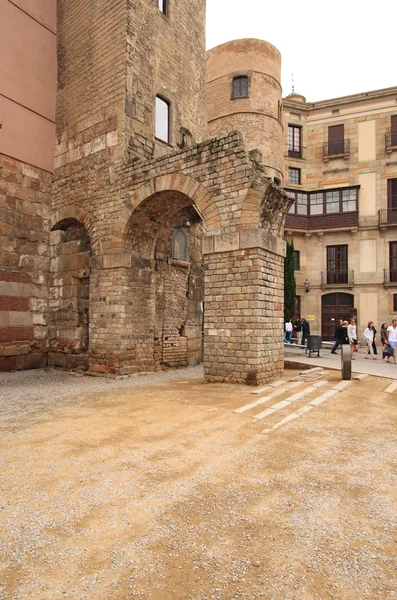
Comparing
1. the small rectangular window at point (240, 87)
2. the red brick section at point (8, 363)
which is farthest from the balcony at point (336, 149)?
the red brick section at point (8, 363)


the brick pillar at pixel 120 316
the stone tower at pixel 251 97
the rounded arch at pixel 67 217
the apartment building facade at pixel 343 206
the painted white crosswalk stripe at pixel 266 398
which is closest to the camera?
the painted white crosswalk stripe at pixel 266 398

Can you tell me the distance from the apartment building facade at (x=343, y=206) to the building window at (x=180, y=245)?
12.6 meters

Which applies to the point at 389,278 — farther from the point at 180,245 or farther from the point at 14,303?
the point at 14,303

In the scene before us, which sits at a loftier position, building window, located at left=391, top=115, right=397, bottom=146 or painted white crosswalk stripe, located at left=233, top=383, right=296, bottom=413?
building window, located at left=391, top=115, right=397, bottom=146

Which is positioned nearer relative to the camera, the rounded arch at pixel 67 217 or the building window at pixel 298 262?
the rounded arch at pixel 67 217

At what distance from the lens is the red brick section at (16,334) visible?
10391 mm

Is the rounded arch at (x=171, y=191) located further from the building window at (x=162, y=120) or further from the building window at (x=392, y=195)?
the building window at (x=392, y=195)

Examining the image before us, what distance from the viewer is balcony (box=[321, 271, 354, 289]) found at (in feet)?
73.3

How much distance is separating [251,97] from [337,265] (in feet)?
34.3

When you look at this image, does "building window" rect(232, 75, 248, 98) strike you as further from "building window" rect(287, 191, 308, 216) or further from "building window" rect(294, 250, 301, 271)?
"building window" rect(294, 250, 301, 271)

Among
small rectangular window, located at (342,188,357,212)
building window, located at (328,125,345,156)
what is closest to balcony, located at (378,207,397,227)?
small rectangular window, located at (342,188,357,212)

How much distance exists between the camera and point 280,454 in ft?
13.6

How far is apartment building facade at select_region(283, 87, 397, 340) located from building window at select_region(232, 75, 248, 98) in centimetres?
399

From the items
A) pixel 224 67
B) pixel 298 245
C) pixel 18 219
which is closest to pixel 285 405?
pixel 18 219
